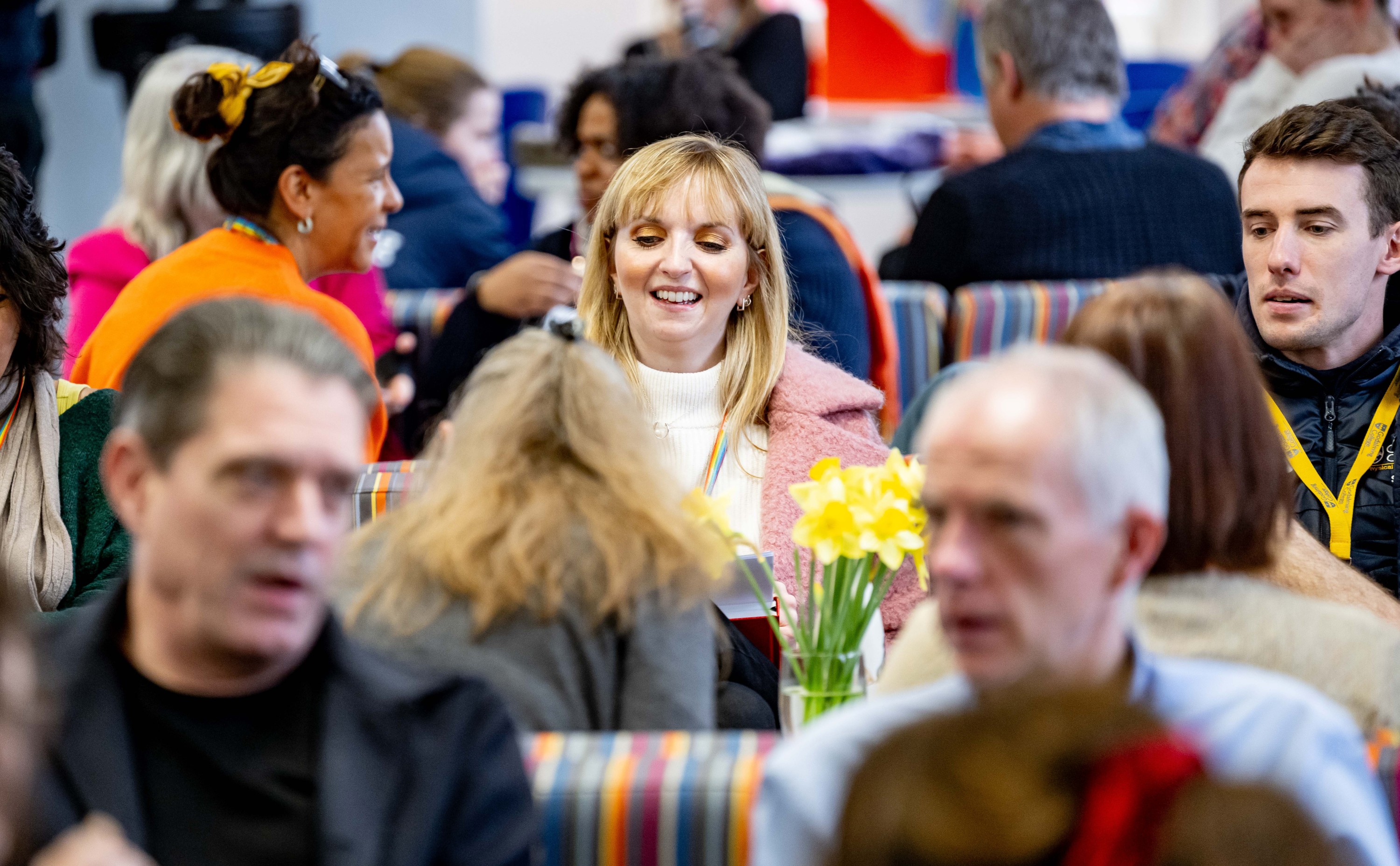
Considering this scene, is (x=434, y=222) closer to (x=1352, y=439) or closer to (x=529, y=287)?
(x=529, y=287)

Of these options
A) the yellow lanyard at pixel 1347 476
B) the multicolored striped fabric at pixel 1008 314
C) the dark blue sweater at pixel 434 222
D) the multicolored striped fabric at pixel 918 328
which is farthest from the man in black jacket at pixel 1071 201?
the dark blue sweater at pixel 434 222

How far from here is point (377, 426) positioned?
3.15 meters

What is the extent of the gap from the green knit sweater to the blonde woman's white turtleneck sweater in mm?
915

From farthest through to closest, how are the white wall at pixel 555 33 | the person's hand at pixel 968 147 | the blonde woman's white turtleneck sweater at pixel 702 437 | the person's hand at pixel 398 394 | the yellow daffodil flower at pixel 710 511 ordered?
the white wall at pixel 555 33 → the person's hand at pixel 968 147 → the person's hand at pixel 398 394 → the blonde woman's white turtleneck sweater at pixel 702 437 → the yellow daffodil flower at pixel 710 511

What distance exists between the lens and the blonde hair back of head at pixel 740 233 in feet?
9.50

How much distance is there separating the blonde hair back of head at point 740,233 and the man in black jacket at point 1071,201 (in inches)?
49.2

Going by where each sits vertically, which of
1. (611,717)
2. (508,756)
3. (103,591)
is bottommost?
(103,591)

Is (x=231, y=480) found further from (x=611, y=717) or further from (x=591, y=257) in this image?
(x=591, y=257)

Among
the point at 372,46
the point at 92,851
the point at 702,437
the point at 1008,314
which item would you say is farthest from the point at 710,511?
the point at 372,46

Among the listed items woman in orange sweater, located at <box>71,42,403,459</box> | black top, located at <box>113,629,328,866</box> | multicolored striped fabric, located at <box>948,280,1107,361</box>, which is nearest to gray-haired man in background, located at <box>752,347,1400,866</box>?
black top, located at <box>113,629,328,866</box>

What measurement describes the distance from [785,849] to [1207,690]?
41cm

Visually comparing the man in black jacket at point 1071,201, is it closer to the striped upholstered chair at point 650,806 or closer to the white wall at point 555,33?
the striped upholstered chair at point 650,806

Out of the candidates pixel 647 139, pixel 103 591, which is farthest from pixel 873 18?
pixel 103 591

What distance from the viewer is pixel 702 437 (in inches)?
113
